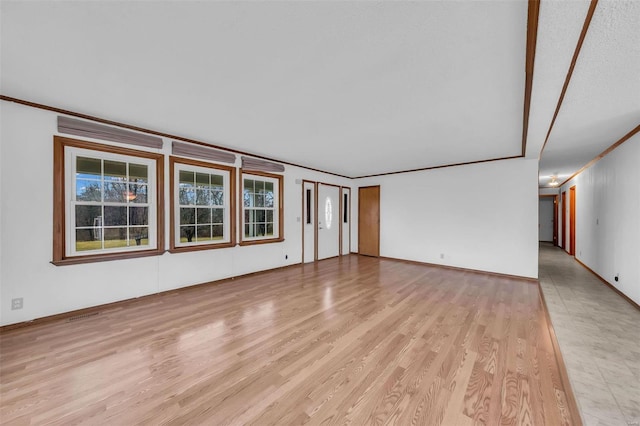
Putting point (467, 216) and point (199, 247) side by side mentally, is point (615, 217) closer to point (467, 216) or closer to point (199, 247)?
point (467, 216)

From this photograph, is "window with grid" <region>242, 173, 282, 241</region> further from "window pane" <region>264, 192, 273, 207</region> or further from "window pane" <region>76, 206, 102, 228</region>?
"window pane" <region>76, 206, 102, 228</region>

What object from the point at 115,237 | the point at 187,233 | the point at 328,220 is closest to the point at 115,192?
the point at 115,237

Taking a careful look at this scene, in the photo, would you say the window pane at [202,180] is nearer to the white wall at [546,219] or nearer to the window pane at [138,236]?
the window pane at [138,236]

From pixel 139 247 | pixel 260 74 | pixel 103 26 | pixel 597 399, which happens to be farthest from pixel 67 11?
pixel 597 399

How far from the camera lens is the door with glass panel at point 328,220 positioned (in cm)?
645

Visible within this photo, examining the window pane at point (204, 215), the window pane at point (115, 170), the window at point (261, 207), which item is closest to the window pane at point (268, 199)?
the window at point (261, 207)

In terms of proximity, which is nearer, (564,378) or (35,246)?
(564,378)

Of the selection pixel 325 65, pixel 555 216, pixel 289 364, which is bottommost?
pixel 289 364

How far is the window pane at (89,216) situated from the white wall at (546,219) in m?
13.6

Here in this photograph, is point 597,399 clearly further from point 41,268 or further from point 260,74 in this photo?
point 41,268

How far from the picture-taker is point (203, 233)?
4.23m

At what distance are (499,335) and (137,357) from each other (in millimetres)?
3432

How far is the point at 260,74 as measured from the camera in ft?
6.72

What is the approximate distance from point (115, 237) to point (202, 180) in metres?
1.47
